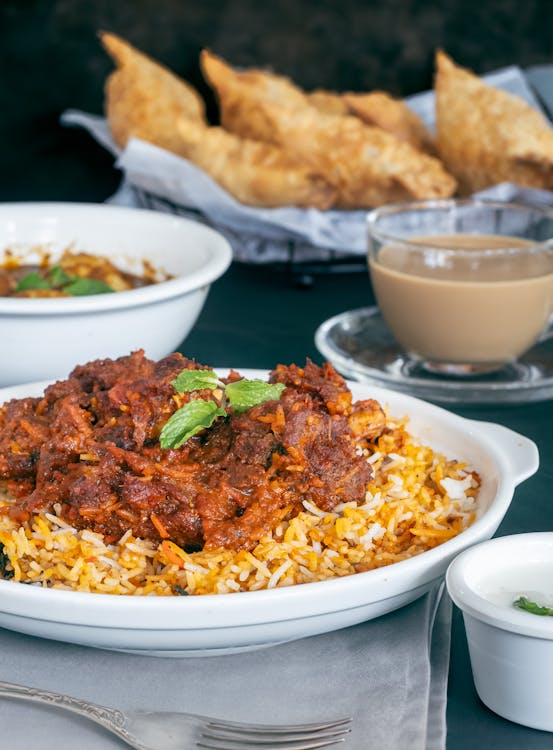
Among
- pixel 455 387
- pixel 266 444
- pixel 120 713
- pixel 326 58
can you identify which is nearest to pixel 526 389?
pixel 455 387

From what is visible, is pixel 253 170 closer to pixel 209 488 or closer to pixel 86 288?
pixel 86 288

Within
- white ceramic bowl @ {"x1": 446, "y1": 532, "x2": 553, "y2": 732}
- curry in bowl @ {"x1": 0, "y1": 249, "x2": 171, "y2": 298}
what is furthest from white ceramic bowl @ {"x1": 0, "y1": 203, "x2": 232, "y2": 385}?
white ceramic bowl @ {"x1": 446, "y1": 532, "x2": 553, "y2": 732}

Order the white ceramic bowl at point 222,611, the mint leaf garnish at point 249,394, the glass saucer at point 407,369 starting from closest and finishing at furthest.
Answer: the white ceramic bowl at point 222,611
the mint leaf garnish at point 249,394
the glass saucer at point 407,369

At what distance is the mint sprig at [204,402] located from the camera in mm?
1937

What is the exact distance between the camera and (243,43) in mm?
6125

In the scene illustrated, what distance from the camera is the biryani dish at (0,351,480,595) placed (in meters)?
1.82

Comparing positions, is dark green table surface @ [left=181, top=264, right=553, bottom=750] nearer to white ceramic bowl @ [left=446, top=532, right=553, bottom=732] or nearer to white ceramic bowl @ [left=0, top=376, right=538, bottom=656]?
white ceramic bowl @ [left=446, top=532, right=553, bottom=732]

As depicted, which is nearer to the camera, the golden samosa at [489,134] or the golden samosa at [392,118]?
the golden samosa at [489,134]

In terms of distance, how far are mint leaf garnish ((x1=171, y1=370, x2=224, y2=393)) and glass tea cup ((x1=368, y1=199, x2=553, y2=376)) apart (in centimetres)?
Result: 114

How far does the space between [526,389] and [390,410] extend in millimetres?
698

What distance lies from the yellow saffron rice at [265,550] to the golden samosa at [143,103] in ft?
8.42

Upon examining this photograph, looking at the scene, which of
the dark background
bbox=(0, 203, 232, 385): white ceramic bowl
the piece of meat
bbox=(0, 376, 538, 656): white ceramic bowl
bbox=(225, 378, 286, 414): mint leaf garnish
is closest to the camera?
bbox=(0, 376, 538, 656): white ceramic bowl

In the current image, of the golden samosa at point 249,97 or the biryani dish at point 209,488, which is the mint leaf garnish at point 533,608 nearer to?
A: the biryani dish at point 209,488

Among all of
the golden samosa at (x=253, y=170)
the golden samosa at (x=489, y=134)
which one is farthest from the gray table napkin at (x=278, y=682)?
the golden samosa at (x=489, y=134)
